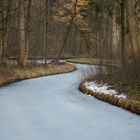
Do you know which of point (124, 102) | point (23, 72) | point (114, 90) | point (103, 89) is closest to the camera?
point (124, 102)

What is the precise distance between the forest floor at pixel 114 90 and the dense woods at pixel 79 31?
403 mm

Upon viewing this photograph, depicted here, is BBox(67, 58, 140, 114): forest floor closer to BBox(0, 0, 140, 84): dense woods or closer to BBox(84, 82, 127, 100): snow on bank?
BBox(84, 82, 127, 100): snow on bank

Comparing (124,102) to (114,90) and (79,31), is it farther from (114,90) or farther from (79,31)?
(79,31)

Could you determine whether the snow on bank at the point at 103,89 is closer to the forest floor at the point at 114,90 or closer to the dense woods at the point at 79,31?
the forest floor at the point at 114,90

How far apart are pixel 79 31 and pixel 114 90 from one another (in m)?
45.1

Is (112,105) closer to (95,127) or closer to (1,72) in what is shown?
(95,127)

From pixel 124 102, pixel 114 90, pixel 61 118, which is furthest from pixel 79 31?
pixel 61 118

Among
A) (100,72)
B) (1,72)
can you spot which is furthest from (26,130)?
(1,72)

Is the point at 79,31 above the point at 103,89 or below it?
above

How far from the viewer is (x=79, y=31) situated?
207 ft

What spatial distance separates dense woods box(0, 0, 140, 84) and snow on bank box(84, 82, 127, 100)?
82 cm

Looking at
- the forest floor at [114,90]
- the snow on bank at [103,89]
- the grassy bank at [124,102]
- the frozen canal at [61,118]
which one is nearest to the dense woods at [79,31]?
the forest floor at [114,90]

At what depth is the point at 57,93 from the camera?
21.2m

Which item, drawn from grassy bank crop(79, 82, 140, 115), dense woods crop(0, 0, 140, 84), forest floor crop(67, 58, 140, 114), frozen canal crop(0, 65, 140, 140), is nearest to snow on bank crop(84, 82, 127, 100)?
forest floor crop(67, 58, 140, 114)
